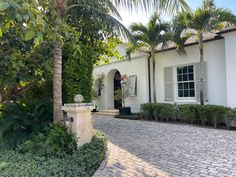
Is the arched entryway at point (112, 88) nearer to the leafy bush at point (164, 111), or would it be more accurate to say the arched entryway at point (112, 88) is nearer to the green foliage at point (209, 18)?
the leafy bush at point (164, 111)

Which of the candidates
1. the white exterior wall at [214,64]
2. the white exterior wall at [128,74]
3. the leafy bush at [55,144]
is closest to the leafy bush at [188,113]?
the white exterior wall at [214,64]

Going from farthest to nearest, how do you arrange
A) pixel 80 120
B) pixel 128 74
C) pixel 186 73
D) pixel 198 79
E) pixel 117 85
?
pixel 117 85 → pixel 128 74 → pixel 186 73 → pixel 198 79 → pixel 80 120

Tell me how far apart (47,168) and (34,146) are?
3.94ft

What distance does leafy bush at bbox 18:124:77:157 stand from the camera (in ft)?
18.5

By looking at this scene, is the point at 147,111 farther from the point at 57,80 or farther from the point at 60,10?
the point at 60,10

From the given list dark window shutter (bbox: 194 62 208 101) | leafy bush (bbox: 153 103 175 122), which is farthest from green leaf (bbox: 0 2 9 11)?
dark window shutter (bbox: 194 62 208 101)

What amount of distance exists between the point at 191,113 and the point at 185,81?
8.84ft

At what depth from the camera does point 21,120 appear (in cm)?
739

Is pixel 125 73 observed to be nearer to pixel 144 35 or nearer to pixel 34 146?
pixel 144 35

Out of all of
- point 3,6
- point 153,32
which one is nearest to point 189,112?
point 153,32

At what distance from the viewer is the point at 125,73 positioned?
56.5 ft

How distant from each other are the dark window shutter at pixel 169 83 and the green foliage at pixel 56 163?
913cm

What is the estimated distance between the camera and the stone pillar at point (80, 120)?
5.98 meters

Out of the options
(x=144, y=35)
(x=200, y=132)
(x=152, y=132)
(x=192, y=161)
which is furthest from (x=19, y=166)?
(x=144, y=35)
